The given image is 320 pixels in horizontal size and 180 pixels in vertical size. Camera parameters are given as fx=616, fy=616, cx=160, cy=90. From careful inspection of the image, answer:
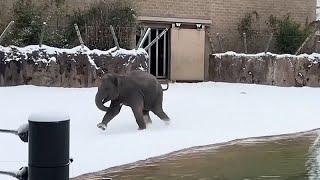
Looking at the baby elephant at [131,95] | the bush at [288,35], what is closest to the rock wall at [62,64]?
the baby elephant at [131,95]

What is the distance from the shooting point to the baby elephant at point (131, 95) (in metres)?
10.8

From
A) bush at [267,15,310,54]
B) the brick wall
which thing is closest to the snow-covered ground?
the brick wall

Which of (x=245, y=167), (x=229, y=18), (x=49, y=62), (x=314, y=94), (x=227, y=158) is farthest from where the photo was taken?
(x=229, y=18)

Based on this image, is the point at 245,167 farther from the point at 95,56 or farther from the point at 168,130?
the point at 95,56

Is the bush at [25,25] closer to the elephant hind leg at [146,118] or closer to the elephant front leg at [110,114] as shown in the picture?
the elephant hind leg at [146,118]

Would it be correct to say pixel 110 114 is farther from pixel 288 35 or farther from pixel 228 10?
pixel 288 35

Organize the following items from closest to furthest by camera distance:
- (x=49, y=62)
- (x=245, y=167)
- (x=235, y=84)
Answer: (x=245, y=167), (x=49, y=62), (x=235, y=84)

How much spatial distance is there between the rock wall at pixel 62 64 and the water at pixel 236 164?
7.58 meters

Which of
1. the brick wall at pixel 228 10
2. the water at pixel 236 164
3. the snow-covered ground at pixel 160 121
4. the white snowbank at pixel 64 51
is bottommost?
the water at pixel 236 164

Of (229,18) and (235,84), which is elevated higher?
(229,18)

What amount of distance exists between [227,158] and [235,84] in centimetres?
1296

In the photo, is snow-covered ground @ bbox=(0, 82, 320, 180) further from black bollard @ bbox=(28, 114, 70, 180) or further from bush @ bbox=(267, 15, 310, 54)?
bush @ bbox=(267, 15, 310, 54)

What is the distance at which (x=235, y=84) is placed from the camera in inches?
859

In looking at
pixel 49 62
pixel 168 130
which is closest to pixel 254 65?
pixel 49 62
